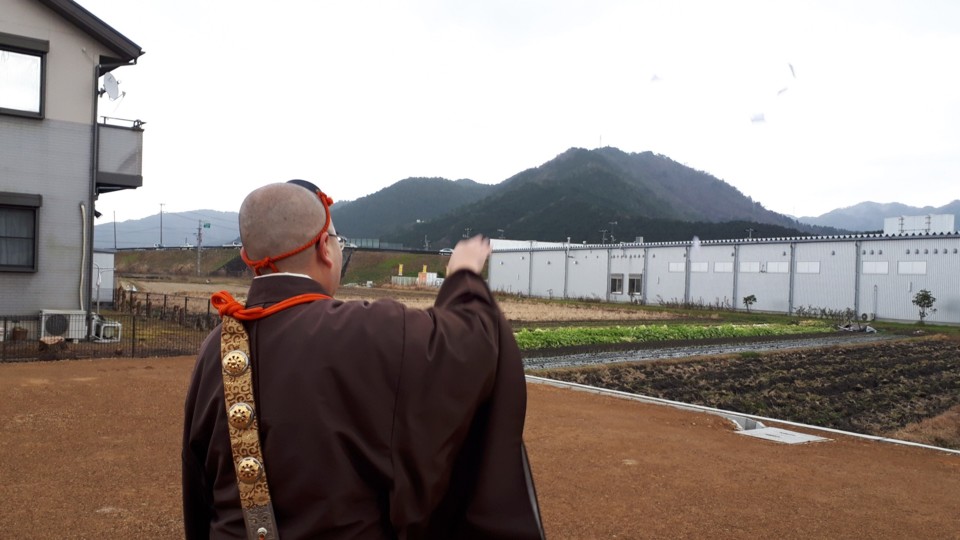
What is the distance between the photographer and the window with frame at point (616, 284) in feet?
146

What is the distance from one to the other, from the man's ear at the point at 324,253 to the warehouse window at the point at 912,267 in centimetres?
3335

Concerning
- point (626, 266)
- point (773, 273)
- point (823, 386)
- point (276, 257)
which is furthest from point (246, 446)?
point (626, 266)

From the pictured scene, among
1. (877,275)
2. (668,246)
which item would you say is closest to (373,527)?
(877,275)

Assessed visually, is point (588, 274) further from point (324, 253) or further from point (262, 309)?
point (262, 309)

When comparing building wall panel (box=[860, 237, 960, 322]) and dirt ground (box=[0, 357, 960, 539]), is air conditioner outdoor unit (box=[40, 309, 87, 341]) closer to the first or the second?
dirt ground (box=[0, 357, 960, 539])

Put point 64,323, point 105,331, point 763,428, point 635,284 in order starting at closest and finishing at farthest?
point 763,428, point 64,323, point 105,331, point 635,284

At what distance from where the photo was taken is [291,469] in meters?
1.72

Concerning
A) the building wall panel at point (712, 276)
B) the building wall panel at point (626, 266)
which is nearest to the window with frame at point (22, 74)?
the building wall panel at point (712, 276)

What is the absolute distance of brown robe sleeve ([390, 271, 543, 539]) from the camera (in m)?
1.69

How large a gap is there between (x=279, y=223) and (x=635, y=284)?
4277cm

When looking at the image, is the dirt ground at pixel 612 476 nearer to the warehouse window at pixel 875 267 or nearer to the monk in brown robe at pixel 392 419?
the monk in brown robe at pixel 392 419

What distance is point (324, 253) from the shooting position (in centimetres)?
197

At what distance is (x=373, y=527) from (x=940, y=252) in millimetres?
33336

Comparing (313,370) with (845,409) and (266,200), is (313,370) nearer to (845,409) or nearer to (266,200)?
(266,200)
